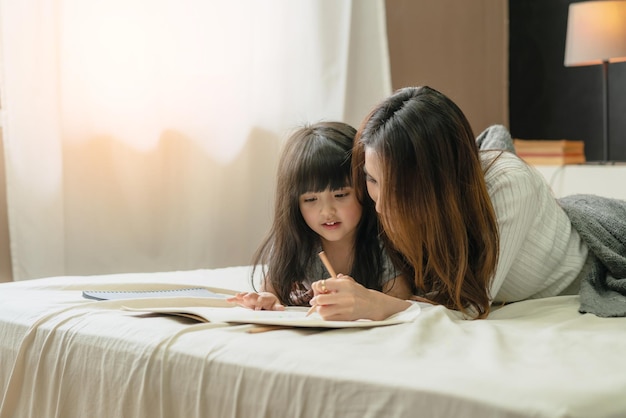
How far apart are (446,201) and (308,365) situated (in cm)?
49

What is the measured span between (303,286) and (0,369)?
1.91 feet

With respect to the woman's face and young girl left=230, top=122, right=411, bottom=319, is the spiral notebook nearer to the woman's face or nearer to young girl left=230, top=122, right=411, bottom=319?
young girl left=230, top=122, right=411, bottom=319

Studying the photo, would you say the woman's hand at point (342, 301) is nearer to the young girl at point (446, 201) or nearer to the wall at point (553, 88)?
the young girl at point (446, 201)

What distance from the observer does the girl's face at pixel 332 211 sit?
1628 mm

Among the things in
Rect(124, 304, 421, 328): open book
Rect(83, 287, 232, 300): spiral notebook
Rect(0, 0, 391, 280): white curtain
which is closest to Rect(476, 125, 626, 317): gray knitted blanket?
Rect(124, 304, 421, 328): open book

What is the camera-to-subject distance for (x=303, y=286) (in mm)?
1729

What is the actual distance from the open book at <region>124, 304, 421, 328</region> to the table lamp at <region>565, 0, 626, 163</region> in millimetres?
2055

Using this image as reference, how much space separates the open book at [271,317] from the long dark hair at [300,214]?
0.26 m

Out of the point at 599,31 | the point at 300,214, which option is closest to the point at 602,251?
the point at 300,214

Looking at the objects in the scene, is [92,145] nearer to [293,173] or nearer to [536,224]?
[293,173]

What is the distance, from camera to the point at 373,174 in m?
1.47

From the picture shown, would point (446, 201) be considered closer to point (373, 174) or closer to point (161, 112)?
point (373, 174)

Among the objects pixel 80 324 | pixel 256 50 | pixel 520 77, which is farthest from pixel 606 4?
pixel 80 324

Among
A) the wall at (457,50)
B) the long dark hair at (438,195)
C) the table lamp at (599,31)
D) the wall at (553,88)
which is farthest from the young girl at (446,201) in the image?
the wall at (553,88)
